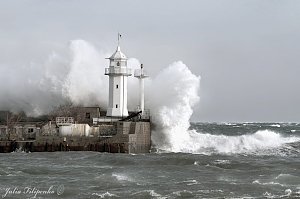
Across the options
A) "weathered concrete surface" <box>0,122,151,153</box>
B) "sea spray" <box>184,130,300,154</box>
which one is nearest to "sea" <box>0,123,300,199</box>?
"weathered concrete surface" <box>0,122,151,153</box>

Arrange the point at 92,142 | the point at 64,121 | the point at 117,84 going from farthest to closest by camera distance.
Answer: the point at 117,84, the point at 64,121, the point at 92,142

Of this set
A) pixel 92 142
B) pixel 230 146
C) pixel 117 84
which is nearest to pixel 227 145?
pixel 230 146

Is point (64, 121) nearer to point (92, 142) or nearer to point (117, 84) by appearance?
point (92, 142)

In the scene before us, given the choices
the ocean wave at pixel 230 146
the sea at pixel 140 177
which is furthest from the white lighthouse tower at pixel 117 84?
the sea at pixel 140 177

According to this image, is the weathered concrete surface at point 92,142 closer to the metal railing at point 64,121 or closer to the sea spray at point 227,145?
the metal railing at point 64,121

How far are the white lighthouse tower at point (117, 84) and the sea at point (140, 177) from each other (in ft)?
25.8

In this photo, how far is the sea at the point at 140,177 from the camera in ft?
75.4

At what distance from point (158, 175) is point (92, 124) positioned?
16.7 metres

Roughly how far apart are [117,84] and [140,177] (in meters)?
18.7

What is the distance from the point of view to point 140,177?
2736cm

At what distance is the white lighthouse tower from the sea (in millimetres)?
7868

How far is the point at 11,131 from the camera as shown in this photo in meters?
43.3

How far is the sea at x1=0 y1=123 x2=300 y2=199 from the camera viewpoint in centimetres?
2297

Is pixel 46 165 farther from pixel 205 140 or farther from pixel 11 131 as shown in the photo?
pixel 205 140
